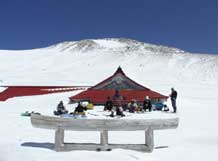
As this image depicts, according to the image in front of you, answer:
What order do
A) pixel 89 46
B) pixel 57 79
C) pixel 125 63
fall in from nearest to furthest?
pixel 57 79 → pixel 125 63 → pixel 89 46

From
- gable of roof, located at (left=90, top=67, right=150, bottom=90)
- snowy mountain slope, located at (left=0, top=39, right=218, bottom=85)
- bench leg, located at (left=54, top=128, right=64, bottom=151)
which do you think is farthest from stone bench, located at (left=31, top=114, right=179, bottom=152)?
snowy mountain slope, located at (left=0, top=39, right=218, bottom=85)

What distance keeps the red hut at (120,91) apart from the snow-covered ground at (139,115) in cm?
Result: 162

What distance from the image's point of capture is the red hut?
19562mm

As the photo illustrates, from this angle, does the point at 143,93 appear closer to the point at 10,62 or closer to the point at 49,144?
the point at 49,144

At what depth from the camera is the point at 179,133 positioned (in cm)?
1166

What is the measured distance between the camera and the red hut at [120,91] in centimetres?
1956

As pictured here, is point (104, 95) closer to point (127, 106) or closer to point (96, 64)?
point (127, 106)

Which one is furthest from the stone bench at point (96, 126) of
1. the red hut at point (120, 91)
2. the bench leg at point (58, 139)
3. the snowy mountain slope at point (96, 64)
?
the snowy mountain slope at point (96, 64)

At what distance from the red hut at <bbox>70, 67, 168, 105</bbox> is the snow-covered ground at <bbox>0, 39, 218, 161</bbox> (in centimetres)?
162

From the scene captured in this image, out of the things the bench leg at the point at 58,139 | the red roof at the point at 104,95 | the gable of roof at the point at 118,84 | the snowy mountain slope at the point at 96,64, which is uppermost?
the snowy mountain slope at the point at 96,64

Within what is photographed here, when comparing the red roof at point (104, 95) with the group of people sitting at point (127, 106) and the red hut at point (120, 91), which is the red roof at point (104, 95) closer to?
the red hut at point (120, 91)

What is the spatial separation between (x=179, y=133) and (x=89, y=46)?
206ft

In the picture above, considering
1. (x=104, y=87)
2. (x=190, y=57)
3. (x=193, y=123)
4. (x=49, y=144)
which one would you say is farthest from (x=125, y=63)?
(x=49, y=144)

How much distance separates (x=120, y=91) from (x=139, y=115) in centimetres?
536
